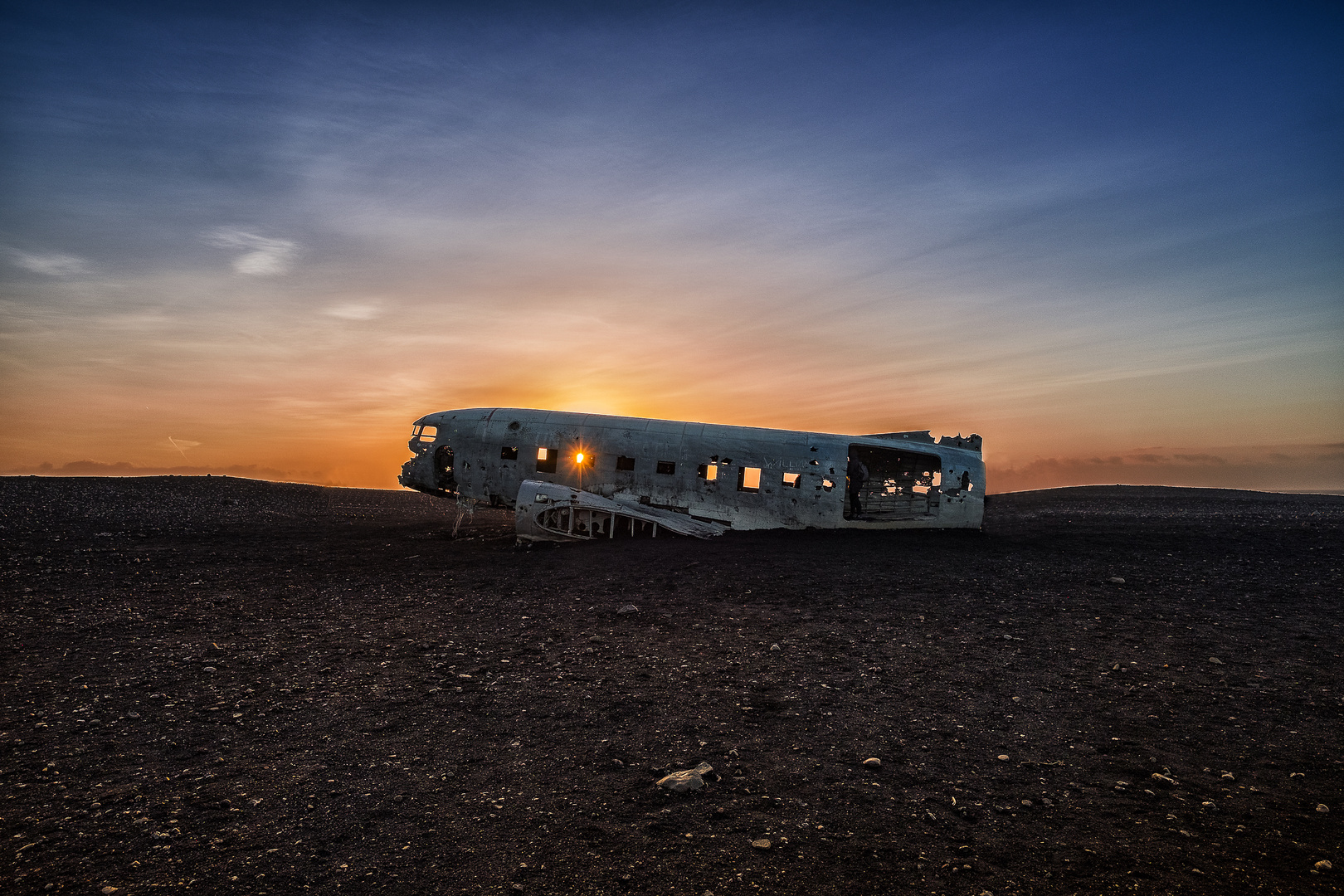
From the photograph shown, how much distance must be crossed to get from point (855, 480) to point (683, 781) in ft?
62.5

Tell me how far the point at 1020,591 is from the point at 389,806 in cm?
1387

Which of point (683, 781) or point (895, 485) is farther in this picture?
point (895, 485)

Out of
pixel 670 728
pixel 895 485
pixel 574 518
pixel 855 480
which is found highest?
pixel 855 480

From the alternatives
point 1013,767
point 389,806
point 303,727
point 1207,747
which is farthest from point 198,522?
point 1207,747

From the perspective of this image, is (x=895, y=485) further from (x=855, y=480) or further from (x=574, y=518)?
(x=574, y=518)

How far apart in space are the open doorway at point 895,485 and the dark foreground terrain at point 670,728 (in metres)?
6.71

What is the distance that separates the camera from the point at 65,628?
11.7 m

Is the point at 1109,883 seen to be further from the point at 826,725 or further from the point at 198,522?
the point at 198,522

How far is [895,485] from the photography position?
2625 centimetres

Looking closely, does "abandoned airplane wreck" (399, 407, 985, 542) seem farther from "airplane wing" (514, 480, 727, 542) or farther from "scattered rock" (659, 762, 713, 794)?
"scattered rock" (659, 762, 713, 794)

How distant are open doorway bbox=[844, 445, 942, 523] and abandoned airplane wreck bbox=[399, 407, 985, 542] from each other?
5.0 inches

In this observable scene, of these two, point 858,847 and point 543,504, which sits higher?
point 543,504

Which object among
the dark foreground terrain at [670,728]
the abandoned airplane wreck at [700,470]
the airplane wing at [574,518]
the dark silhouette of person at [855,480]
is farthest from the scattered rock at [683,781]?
the dark silhouette of person at [855,480]

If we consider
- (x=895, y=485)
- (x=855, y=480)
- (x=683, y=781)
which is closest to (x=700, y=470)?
(x=855, y=480)
